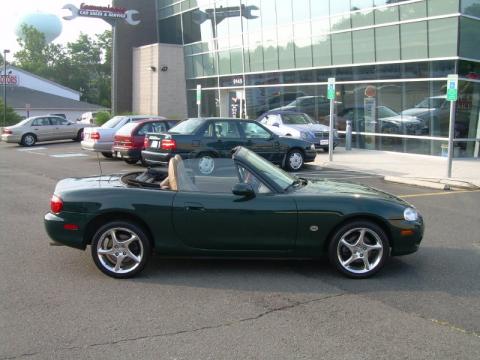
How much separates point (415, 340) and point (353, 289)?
123cm

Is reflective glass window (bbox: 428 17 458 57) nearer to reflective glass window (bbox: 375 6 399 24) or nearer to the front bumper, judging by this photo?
reflective glass window (bbox: 375 6 399 24)

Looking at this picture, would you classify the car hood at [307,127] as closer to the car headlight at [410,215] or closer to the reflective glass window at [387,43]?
the reflective glass window at [387,43]

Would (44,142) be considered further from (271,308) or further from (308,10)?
(271,308)

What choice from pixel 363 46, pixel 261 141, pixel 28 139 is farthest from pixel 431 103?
pixel 28 139

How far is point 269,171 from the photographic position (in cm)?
609

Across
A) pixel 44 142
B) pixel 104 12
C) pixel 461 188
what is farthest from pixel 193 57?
pixel 461 188

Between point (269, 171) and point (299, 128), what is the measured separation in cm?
1458

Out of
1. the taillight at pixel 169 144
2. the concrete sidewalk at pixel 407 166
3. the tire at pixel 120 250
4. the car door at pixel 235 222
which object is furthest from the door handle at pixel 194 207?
the concrete sidewalk at pixel 407 166

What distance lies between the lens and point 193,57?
116 ft

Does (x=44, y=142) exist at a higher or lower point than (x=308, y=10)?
lower

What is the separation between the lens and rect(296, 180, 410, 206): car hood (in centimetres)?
589

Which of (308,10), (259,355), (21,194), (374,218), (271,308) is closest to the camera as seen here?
(259,355)

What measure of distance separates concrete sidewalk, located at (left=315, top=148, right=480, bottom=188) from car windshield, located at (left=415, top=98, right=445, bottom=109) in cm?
175

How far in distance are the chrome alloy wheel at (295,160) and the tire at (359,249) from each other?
31.9 feet
